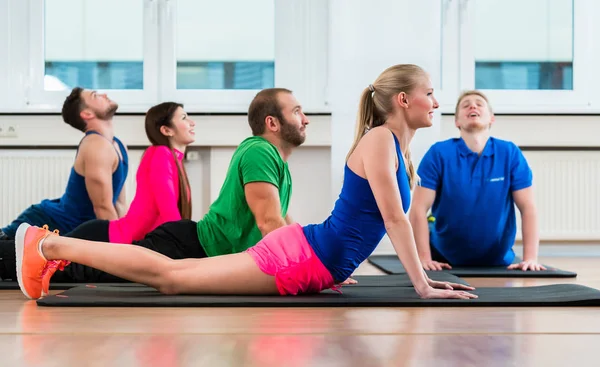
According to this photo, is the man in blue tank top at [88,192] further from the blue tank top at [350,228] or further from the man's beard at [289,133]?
the blue tank top at [350,228]

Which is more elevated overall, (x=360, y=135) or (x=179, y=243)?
(x=360, y=135)

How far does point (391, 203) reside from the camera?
2250 millimetres

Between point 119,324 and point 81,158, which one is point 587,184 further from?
point 119,324

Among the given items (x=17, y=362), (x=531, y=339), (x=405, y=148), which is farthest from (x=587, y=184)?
(x=17, y=362)

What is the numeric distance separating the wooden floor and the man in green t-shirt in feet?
1.94

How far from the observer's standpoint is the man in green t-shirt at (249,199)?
2705 millimetres

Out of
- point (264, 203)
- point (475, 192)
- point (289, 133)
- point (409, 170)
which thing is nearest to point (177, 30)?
point (475, 192)

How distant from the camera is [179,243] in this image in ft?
9.34

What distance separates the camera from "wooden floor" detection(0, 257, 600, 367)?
1.47m

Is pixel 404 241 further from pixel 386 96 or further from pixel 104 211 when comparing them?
pixel 104 211

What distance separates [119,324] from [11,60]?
376 cm

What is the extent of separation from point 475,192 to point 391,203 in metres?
1.60

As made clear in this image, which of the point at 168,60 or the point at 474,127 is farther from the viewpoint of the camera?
the point at 168,60

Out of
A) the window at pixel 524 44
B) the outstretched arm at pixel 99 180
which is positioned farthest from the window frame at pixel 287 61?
the outstretched arm at pixel 99 180
